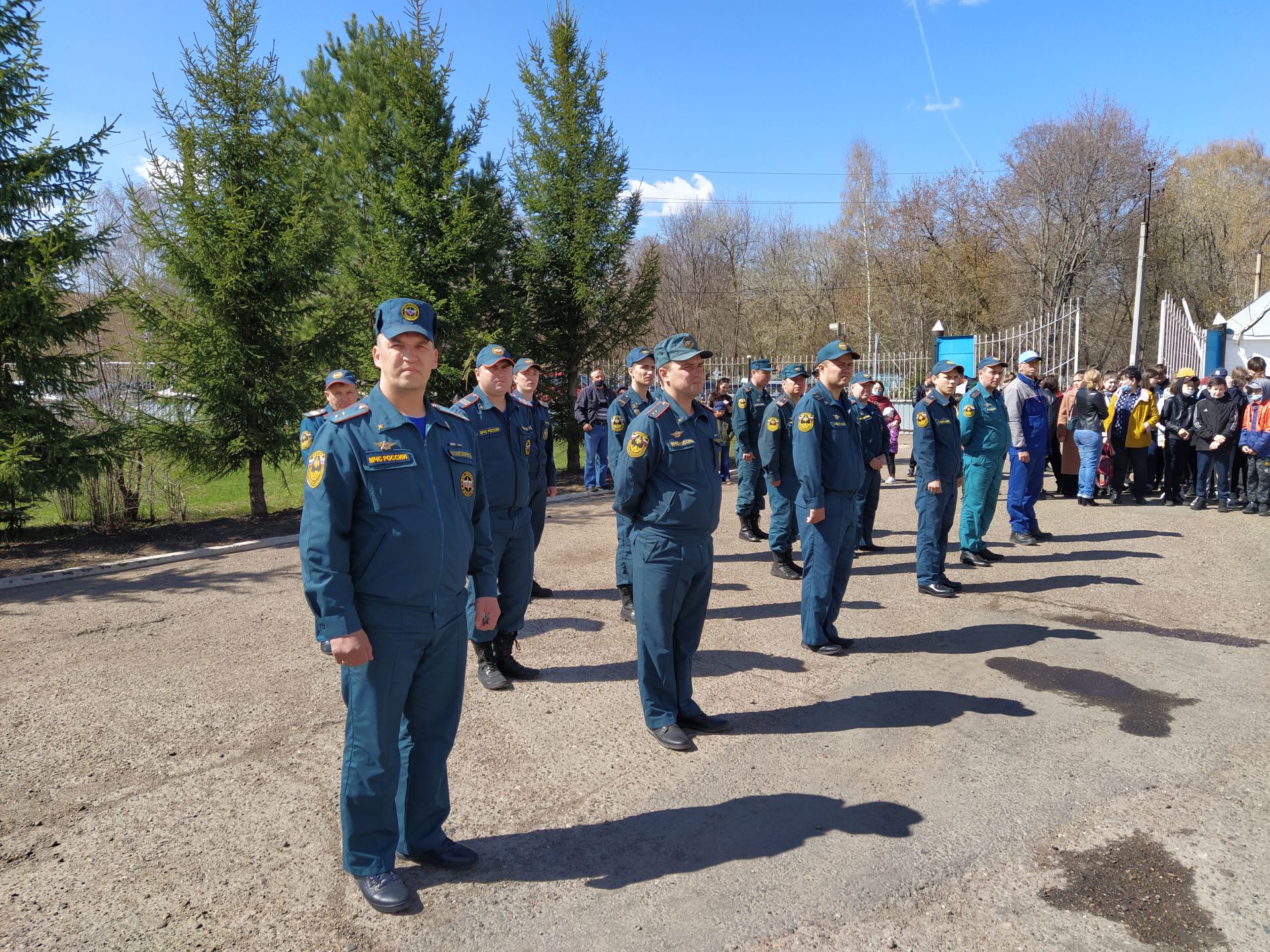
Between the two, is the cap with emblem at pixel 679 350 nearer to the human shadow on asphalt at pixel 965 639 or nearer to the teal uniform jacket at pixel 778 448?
the human shadow on asphalt at pixel 965 639

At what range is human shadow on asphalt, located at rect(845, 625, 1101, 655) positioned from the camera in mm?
5879

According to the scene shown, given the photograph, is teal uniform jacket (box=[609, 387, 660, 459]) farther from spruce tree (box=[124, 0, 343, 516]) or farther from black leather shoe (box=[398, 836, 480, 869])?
spruce tree (box=[124, 0, 343, 516])

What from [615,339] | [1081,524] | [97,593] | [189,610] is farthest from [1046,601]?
[615,339]

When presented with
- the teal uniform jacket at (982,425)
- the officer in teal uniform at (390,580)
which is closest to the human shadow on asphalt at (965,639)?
the teal uniform jacket at (982,425)

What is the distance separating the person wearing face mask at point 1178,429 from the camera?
39.2ft

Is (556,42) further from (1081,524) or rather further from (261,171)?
(1081,524)

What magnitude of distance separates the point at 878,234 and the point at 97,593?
36402 mm

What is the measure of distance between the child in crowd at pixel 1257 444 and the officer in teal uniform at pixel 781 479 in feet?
23.0

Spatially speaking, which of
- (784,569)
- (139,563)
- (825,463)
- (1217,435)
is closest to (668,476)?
(825,463)

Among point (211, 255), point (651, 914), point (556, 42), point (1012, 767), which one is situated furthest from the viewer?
point (556, 42)

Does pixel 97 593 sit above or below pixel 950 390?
below

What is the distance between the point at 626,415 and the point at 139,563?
5868mm

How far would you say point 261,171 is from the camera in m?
10.9

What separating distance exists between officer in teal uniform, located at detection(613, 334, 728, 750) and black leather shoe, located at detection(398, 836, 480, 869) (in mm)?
1356
